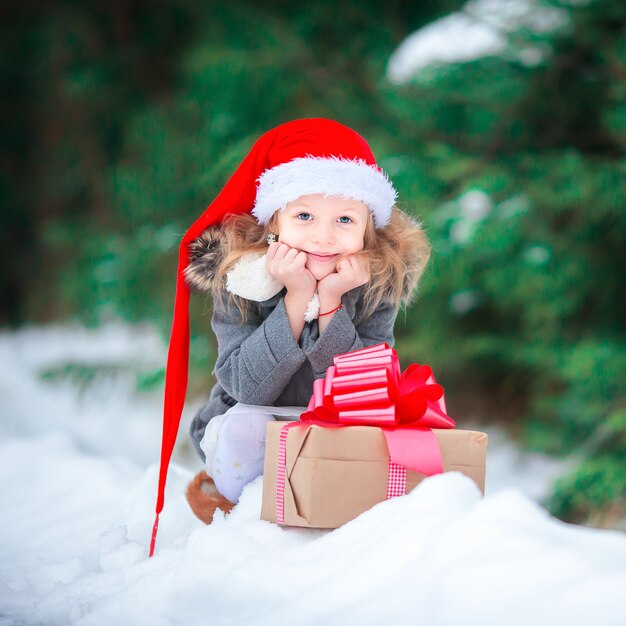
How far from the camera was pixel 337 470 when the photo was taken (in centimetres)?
112

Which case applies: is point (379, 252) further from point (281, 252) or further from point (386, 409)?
point (386, 409)

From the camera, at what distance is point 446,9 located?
330 cm

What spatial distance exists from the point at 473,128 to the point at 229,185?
6.20 ft

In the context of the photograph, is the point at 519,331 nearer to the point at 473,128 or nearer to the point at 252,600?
the point at 473,128

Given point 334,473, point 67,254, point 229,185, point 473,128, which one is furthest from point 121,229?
point 334,473

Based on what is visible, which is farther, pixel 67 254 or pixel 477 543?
pixel 67 254

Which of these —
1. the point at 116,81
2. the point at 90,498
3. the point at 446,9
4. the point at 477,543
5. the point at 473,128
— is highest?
the point at 446,9

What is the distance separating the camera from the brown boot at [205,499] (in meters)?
1.55

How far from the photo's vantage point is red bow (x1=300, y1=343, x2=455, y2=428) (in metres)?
1.17

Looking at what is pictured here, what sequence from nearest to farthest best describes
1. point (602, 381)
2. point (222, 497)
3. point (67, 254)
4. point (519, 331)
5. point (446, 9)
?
point (222, 497), point (602, 381), point (519, 331), point (446, 9), point (67, 254)

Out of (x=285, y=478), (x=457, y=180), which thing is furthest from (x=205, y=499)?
(x=457, y=180)

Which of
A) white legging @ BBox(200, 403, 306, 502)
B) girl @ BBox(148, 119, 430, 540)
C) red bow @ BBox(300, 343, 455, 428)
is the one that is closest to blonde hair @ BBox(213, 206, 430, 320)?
girl @ BBox(148, 119, 430, 540)

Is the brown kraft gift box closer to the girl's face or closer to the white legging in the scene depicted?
the white legging

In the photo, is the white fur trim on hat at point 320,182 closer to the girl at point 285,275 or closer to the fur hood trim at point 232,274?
the girl at point 285,275
